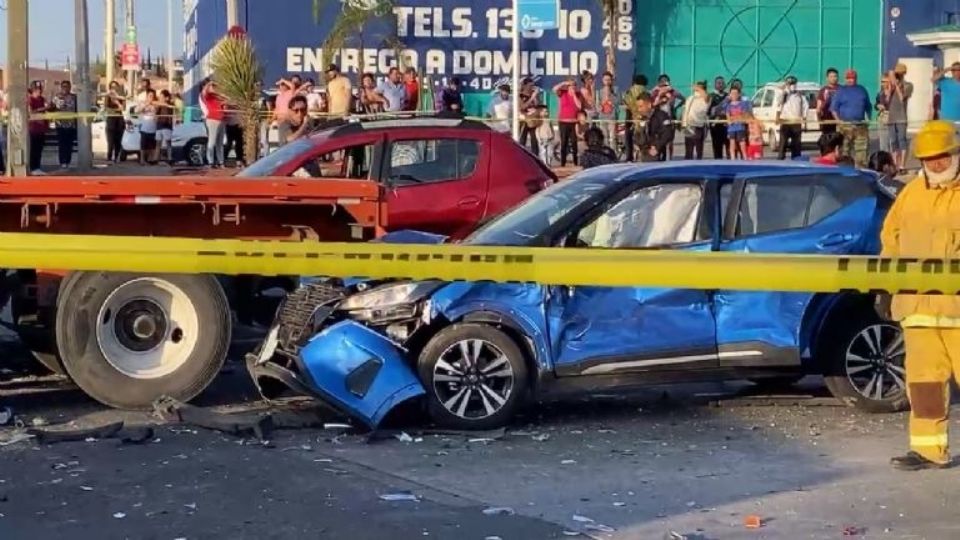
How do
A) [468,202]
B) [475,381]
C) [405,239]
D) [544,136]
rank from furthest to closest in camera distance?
[544,136]
[468,202]
[405,239]
[475,381]

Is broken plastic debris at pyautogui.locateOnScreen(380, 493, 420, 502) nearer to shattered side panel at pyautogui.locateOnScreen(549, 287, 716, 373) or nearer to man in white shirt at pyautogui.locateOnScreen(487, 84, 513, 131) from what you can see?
shattered side panel at pyautogui.locateOnScreen(549, 287, 716, 373)

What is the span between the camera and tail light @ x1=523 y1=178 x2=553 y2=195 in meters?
12.8

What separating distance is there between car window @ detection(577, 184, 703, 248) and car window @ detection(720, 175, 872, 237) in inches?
8.5

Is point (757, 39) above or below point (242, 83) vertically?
above

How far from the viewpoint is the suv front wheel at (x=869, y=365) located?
A: 940 centimetres

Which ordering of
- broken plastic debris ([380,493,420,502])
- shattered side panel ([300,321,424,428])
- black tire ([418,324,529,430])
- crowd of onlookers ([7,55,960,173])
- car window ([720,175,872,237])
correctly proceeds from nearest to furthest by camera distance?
broken plastic debris ([380,493,420,502]) < shattered side panel ([300,321,424,428]) < black tire ([418,324,529,430]) < car window ([720,175,872,237]) < crowd of onlookers ([7,55,960,173])

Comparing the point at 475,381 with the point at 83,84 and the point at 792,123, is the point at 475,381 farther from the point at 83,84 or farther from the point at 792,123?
the point at 83,84

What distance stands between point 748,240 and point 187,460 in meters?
3.26

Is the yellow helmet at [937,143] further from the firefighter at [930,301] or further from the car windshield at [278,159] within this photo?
the car windshield at [278,159]

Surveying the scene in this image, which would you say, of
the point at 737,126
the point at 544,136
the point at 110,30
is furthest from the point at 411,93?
the point at 110,30

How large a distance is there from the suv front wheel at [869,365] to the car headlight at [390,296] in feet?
7.51

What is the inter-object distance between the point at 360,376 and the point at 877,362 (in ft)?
9.56

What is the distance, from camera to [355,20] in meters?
37.1

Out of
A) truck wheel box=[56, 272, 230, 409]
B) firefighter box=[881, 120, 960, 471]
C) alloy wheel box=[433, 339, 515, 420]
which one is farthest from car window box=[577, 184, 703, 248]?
truck wheel box=[56, 272, 230, 409]
